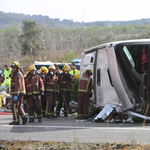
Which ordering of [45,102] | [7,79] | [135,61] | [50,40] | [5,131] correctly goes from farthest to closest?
[50,40], [7,79], [45,102], [135,61], [5,131]

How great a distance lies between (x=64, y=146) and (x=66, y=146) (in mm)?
44

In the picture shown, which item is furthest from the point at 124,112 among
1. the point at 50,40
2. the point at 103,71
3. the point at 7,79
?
the point at 50,40

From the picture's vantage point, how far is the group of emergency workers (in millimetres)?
8375

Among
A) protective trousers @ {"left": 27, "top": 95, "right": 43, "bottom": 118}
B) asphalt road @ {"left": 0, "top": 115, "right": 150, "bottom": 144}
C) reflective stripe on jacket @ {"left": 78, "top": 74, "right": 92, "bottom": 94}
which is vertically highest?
reflective stripe on jacket @ {"left": 78, "top": 74, "right": 92, "bottom": 94}

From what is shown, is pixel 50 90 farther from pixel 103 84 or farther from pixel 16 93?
pixel 16 93

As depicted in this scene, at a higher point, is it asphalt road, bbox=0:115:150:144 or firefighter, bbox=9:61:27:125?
firefighter, bbox=9:61:27:125

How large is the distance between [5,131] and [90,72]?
12.4 ft

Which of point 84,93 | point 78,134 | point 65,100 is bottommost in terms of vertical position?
point 78,134

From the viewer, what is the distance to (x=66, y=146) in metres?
5.34

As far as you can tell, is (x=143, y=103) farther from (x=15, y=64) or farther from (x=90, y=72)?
(x=15, y=64)

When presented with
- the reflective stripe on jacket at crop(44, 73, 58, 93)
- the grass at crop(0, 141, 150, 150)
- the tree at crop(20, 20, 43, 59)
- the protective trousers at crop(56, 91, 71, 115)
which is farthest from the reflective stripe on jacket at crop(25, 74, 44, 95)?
the tree at crop(20, 20, 43, 59)

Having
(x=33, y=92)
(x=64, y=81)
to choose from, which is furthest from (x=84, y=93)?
(x=33, y=92)

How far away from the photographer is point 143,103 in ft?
26.5

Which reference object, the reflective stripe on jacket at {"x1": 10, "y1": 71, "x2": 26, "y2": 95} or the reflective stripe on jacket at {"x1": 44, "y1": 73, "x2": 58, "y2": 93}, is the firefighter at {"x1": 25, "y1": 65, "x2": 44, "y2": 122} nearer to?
the reflective stripe on jacket at {"x1": 10, "y1": 71, "x2": 26, "y2": 95}
